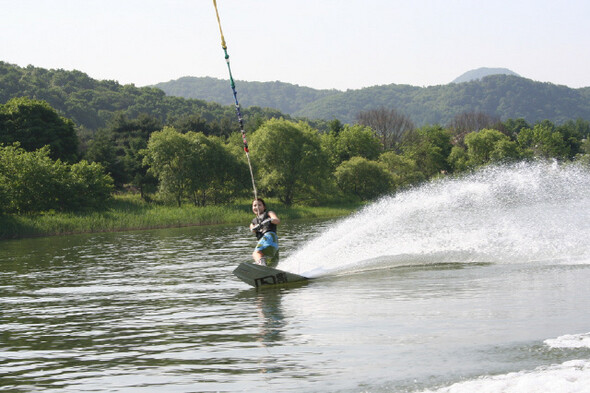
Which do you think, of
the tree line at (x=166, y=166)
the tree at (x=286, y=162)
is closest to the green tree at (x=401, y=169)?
the tree line at (x=166, y=166)

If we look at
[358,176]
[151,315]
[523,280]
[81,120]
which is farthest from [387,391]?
[81,120]

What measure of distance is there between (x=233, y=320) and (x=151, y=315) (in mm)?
1824

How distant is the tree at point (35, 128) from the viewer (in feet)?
198

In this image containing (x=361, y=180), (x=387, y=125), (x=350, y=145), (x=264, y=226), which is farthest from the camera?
(x=387, y=125)

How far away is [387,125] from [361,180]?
62225 millimetres

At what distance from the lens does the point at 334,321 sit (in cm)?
980

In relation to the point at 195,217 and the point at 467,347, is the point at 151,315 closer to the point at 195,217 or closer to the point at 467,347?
the point at 467,347

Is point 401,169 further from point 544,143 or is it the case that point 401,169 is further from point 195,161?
point 544,143

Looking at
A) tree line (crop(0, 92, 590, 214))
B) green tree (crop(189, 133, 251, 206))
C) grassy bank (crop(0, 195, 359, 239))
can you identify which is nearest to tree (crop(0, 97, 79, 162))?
tree line (crop(0, 92, 590, 214))

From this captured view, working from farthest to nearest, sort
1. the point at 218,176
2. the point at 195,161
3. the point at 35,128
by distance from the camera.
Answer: the point at 218,176 < the point at 195,161 < the point at 35,128

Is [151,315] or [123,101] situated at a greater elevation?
[123,101]

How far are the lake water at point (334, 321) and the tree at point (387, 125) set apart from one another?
116 metres

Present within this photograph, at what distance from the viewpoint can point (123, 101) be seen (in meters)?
158

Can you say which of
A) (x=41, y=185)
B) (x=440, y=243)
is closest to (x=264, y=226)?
(x=440, y=243)
